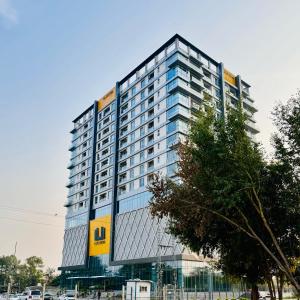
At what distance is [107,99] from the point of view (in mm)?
99688

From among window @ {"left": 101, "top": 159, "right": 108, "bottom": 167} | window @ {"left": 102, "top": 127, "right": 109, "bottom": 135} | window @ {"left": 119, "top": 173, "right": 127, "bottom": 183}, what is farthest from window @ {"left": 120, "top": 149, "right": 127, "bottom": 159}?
window @ {"left": 102, "top": 127, "right": 109, "bottom": 135}

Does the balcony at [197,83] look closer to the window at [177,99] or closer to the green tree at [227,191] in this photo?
the window at [177,99]

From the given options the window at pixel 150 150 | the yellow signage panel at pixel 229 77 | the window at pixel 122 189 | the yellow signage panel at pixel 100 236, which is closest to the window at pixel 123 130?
the window at pixel 150 150

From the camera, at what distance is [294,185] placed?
829 inches

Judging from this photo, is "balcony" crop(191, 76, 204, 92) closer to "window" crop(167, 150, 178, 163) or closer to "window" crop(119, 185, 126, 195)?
"window" crop(167, 150, 178, 163)

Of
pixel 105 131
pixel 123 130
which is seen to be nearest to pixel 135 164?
pixel 123 130

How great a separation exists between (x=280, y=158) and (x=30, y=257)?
438 feet

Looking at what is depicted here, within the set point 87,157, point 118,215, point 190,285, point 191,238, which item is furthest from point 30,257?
point 191,238

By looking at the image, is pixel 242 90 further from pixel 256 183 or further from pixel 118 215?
pixel 256 183

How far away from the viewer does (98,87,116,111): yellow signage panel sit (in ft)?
319

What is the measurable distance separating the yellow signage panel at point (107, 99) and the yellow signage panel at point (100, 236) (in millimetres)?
28743

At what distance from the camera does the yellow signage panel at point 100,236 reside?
8612cm

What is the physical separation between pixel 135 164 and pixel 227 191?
64226 millimetres

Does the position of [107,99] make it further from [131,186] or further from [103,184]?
[131,186]
